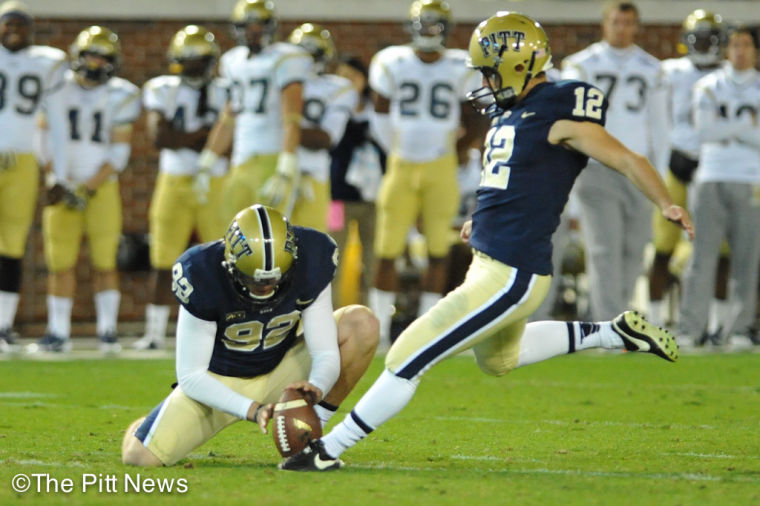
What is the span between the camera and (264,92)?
25.8 ft

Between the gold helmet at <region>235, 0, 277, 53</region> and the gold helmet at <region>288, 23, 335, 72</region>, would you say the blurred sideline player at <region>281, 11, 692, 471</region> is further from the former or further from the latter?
the gold helmet at <region>288, 23, 335, 72</region>

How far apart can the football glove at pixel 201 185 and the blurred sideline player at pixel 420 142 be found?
1.11 m

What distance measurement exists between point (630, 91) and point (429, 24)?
1.35 meters

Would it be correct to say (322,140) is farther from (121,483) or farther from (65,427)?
(121,483)

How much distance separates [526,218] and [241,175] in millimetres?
3718

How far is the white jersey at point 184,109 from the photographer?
8.73 m

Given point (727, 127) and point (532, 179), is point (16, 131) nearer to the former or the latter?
point (727, 127)

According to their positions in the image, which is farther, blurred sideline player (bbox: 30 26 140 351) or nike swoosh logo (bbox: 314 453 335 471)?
blurred sideline player (bbox: 30 26 140 351)

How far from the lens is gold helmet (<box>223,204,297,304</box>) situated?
4.09 meters

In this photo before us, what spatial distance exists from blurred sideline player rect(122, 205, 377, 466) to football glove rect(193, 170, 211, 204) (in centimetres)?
371

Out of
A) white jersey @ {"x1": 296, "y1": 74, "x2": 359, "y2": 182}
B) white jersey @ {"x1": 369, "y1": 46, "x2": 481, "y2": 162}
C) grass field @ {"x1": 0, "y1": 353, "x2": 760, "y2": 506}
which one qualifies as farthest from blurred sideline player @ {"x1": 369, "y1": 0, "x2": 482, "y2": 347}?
grass field @ {"x1": 0, "y1": 353, "x2": 760, "y2": 506}

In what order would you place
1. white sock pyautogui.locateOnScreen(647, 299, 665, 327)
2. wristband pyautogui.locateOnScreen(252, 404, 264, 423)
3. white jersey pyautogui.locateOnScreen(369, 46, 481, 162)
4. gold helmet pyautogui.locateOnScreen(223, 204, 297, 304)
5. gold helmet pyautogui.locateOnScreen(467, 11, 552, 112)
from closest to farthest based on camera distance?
gold helmet pyautogui.locateOnScreen(223, 204, 297, 304) → wristband pyautogui.locateOnScreen(252, 404, 264, 423) → gold helmet pyautogui.locateOnScreen(467, 11, 552, 112) → white jersey pyautogui.locateOnScreen(369, 46, 481, 162) → white sock pyautogui.locateOnScreen(647, 299, 665, 327)

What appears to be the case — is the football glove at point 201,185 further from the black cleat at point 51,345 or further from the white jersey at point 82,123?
the black cleat at point 51,345

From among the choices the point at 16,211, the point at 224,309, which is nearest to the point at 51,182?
the point at 16,211
